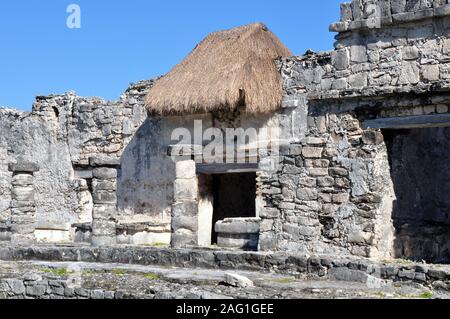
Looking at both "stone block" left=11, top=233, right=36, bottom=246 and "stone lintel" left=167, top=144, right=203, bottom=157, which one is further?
"stone block" left=11, top=233, right=36, bottom=246

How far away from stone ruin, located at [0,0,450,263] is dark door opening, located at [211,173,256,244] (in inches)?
9.8

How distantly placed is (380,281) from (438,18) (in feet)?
11.6

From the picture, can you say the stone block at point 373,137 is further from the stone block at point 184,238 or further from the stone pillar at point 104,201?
the stone pillar at point 104,201

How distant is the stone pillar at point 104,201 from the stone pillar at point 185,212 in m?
1.36

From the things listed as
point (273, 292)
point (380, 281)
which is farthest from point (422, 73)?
point (273, 292)

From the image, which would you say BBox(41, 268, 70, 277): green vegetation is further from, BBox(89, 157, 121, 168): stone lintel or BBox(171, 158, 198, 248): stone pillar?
BBox(89, 157, 121, 168): stone lintel

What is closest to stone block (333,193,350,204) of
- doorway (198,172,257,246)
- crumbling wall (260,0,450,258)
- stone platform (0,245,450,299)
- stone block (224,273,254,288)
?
crumbling wall (260,0,450,258)

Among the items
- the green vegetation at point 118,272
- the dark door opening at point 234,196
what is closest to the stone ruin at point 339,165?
the dark door opening at point 234,196

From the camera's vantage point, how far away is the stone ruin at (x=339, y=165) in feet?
32.1

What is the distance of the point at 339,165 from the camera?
10203mm

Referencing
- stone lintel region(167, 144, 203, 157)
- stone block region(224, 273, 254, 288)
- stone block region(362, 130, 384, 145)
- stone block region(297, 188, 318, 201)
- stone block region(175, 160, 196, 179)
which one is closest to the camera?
stone block region(224, 273, 254, 288)

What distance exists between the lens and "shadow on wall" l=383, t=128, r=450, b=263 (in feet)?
33.5

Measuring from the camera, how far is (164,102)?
13.7 m

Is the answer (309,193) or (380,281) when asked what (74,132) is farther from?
(380,281)
